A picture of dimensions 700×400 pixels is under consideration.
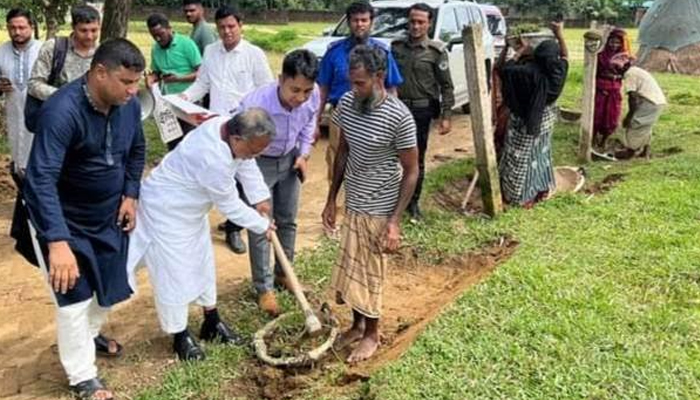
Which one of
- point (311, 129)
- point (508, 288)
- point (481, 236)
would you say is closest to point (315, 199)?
point (481, 236)

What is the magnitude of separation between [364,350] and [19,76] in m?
3.31

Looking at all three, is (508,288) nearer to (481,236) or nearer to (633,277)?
(633,277)

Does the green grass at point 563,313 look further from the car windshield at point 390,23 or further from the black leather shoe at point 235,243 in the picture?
the car windshield at point 390,23

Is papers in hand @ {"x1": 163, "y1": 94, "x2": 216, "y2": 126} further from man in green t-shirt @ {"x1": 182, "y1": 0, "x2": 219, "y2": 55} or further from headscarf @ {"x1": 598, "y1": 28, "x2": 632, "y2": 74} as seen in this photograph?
headscarf @ {"x1": 598, "y1": 28, "x2": 632, "y2": 74}

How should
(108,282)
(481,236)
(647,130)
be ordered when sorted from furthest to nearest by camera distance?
(647,130)
(481,236)
(108,282)

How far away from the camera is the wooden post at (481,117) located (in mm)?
5535

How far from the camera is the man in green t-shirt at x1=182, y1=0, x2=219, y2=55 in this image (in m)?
6.00

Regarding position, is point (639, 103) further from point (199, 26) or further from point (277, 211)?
point (277, 211)

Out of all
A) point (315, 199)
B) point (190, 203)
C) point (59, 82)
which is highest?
point (59, 82)

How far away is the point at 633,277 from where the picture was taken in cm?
Answer: 435

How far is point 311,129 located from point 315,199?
99.2 inches

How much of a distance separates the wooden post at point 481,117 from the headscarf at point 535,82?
29 centimetres

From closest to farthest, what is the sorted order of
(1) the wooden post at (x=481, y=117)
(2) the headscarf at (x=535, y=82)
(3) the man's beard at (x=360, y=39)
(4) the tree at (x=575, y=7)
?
1. (3) the man's beard at (x=360, y=39)
2. (1) the wooden post at (x=481, y=117)
3. (2) the headscarf at (x=535, y=82)
4. (4) the tree at (x=575, y=7)

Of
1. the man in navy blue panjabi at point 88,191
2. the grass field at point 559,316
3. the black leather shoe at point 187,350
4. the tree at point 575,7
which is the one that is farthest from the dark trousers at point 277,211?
the tree at point 575,7
